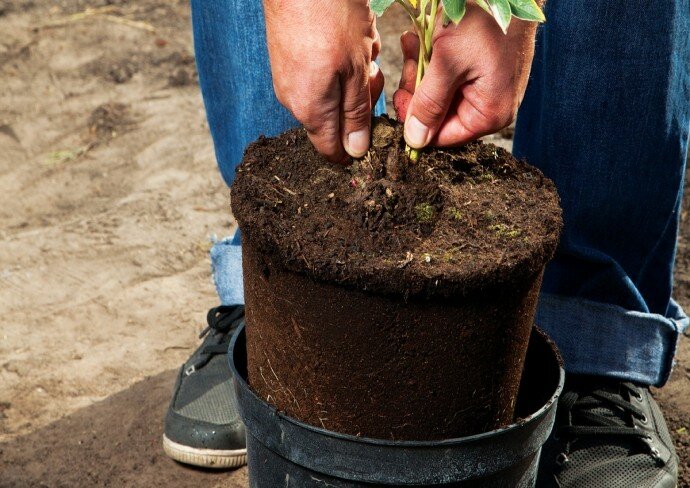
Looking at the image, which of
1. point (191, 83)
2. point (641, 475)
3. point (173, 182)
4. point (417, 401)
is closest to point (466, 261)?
point (417, 401)

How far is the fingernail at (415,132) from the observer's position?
4.61ft

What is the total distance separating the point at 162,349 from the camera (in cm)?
263

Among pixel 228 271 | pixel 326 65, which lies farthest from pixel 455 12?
pixel 228 271

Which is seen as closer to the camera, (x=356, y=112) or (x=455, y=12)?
(x=455, y=12)

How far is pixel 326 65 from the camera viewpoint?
52.2 inches

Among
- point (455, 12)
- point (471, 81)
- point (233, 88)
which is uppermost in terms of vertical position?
point (455, 12)

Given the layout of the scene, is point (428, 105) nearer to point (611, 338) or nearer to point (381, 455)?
point (381, 455)

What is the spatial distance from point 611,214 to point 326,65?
3.20 ft

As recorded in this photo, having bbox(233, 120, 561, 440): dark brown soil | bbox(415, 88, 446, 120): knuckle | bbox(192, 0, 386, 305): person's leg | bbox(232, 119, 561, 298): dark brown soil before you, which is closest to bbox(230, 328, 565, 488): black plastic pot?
bbox(233, 120, 561, 440): dark brown soil

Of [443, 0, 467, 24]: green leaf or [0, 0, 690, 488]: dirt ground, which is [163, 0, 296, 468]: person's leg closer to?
[0, 0, 690, 488]: dirt ground

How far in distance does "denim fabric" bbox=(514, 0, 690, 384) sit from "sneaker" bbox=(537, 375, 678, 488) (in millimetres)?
99

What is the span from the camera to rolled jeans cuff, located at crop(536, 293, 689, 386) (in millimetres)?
2062

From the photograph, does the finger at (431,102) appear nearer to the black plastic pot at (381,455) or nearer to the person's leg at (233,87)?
the black plastic pot at (381,455)

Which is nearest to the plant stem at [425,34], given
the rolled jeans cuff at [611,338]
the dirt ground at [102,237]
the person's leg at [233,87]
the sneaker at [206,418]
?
the person's leg at [233,87]
